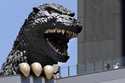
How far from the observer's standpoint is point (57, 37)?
108 inches

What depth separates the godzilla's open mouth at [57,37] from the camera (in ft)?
8.95

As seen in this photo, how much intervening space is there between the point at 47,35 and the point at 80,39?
573 mm

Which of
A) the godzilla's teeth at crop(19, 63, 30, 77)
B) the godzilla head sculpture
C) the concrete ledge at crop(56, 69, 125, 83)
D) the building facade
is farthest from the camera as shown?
the building facade

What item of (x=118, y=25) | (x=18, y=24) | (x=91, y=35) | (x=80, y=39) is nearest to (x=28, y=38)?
(x=18, y=24)

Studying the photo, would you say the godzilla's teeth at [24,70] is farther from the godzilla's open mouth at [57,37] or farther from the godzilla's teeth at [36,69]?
the godzilla's open mouth at [57,37]

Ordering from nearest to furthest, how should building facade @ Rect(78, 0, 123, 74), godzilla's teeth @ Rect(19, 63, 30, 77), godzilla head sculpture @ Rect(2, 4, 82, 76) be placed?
godzilla's teeth @ Rect(19, 63, 30, 77)
godzilla head sculpture @ Rect(2, 4, 82, 76)
building facade @ Rect(78, 0, 123, 74)

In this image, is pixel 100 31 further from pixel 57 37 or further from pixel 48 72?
pixel 48 72

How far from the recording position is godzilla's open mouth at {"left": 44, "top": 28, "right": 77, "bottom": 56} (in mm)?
2729

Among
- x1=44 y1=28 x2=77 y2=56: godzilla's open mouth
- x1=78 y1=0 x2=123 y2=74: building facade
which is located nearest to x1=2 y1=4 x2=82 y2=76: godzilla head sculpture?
x1=44 y1=28 x2=77 y2=56: godzilla's open mouth

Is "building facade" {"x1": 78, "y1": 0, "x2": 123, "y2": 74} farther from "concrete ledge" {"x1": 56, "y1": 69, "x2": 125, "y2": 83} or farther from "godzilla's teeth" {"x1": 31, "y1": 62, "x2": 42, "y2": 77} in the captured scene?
"godzilla's teeth" {"x1": 31, "y1": 62, "x2": 42, "y2": 77}

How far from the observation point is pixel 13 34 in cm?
267

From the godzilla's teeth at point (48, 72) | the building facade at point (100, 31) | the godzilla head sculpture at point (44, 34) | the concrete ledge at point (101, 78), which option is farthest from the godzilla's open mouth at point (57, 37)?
the godzilla's teeth at point (48, 72)

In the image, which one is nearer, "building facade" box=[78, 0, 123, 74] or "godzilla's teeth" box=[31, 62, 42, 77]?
"godzilla's teeth" box=[31, 62, 42, 77]

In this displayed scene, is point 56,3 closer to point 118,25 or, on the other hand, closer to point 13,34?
point 13,34
